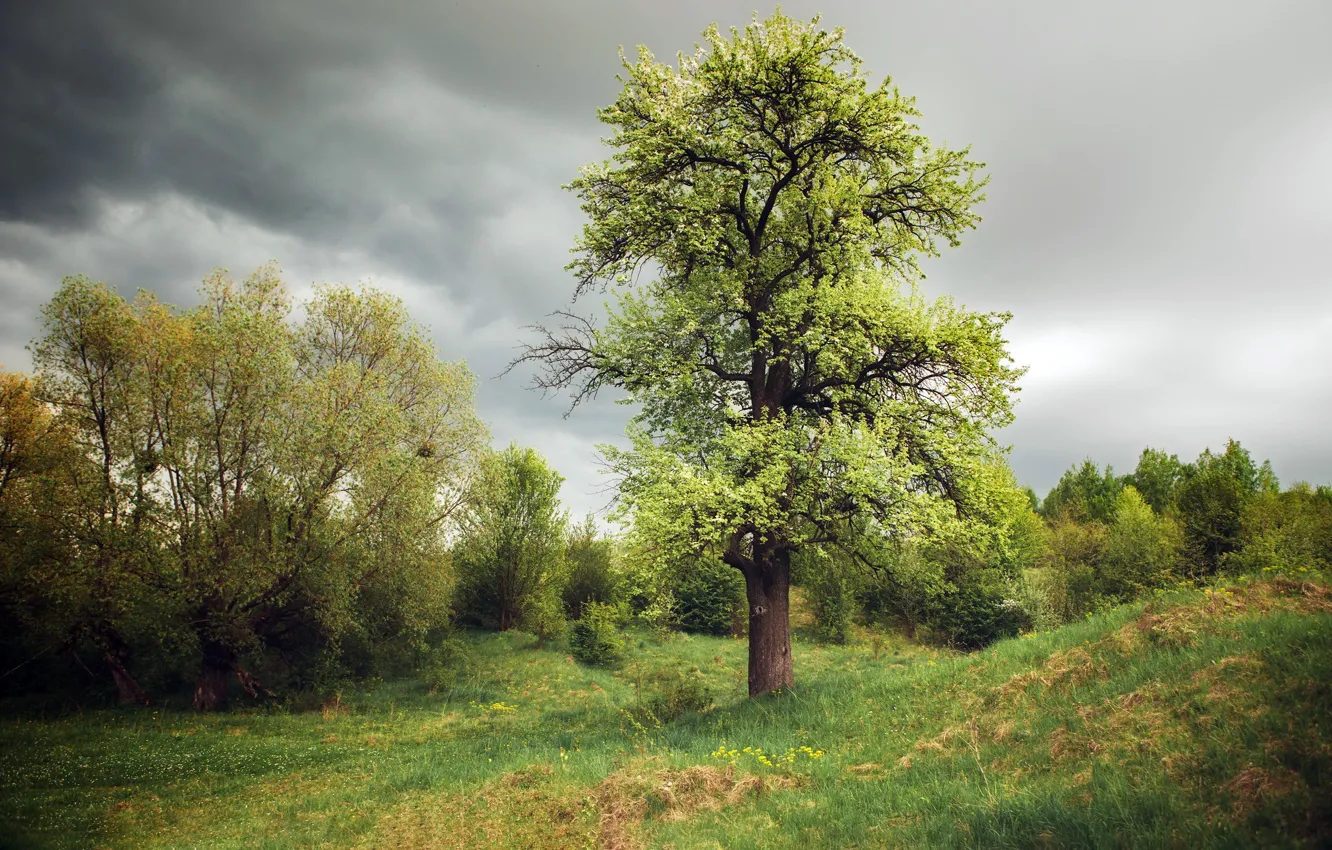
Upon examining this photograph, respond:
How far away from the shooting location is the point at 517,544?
37.7 meters

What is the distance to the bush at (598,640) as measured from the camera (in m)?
33.2

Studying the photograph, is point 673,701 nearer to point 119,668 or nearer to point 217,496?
point 217,496

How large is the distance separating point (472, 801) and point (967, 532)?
11243 mm

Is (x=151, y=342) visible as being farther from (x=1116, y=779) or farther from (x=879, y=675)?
(x=1116, y=779)

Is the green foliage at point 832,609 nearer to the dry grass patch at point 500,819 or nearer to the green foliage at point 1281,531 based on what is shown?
the green foliage at point 1281,531

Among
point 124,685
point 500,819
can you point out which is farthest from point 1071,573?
point 124,685

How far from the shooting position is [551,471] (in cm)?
3962

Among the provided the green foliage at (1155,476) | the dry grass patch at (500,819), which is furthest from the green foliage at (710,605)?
the green foliage at (1155,476)

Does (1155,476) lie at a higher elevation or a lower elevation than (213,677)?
higher

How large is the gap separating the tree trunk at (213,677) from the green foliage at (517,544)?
12.9 m

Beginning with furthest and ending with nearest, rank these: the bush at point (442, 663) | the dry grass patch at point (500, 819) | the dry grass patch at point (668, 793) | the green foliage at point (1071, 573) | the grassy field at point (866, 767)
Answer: the green foliage at point (1071, 573)
the bush at point (442, 663)
the dry grass patch at point (668, 793)
the dry grass patch at point (500, 819)
the grassy field at point (866, 767)

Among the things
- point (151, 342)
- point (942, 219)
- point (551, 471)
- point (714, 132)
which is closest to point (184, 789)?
point (151, 342)

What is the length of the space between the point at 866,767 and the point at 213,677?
25.5 m

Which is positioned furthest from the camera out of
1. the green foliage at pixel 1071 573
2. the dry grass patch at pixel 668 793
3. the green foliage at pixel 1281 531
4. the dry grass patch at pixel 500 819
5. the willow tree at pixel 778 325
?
the green foliage at pixel 1071 573
